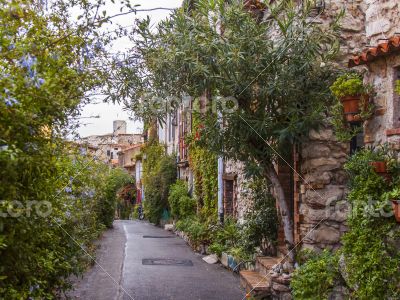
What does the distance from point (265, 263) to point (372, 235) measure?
3.55m

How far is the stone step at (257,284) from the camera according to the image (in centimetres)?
777

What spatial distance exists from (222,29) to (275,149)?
2000 mm

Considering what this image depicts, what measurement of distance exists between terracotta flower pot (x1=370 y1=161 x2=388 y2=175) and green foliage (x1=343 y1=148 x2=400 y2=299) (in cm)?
5

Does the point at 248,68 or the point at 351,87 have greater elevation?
the point at 248,68

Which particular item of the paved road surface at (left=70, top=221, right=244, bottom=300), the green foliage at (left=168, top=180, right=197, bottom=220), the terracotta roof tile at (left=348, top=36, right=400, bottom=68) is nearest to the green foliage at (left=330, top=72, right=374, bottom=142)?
the terracotta roof tile at (left=348, top=36, right=400, bottom=68)

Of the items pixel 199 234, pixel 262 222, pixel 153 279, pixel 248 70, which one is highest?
pixel 248 70

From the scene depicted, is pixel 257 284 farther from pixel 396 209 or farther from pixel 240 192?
pixel 240 192

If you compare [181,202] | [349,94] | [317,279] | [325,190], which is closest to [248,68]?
[349,94]

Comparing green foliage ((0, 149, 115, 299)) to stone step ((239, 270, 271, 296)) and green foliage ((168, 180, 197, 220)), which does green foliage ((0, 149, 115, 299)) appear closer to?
stone step ((239, 270, 271, 296))

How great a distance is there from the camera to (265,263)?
28.3 feet

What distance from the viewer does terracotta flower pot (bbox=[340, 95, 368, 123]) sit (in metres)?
5.84

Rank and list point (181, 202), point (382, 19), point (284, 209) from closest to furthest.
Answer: point (382, 19) < point (284, 209) < point (181, 202)

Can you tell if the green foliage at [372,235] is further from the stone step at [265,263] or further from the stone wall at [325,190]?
the stone step at [265,263]

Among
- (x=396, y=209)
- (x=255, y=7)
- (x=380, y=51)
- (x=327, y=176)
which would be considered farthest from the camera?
(x=255, y=7)
